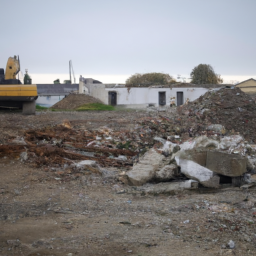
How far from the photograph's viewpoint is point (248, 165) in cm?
657

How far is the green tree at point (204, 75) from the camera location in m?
39.9

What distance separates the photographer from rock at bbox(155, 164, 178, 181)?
6277 mm

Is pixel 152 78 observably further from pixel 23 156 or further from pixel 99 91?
pixel 23 156

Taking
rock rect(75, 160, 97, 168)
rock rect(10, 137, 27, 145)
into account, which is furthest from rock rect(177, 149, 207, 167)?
rock rect(10, 137, 27, 145)

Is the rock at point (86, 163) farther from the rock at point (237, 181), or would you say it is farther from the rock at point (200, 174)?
the rock at point (237, 181)

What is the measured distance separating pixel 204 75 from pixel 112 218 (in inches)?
1470

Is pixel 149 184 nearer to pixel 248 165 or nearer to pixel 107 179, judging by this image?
pixel 107 179

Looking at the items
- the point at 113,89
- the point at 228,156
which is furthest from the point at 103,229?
the point at 113,89

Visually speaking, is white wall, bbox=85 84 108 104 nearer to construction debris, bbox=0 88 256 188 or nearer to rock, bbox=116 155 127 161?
construction debris, bbox=0 88 256 188

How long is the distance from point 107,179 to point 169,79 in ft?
123

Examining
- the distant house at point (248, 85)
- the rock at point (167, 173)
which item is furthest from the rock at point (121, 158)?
the distant house at point (248, 85)

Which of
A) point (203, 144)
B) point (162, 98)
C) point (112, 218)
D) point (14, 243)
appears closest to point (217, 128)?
point (203, 144)

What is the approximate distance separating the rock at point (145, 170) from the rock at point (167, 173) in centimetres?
13

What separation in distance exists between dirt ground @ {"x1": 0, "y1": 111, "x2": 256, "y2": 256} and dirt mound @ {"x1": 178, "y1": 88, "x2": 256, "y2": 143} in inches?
235
